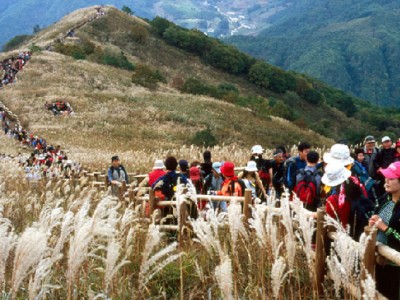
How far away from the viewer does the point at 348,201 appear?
427cm

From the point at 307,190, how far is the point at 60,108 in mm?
37297

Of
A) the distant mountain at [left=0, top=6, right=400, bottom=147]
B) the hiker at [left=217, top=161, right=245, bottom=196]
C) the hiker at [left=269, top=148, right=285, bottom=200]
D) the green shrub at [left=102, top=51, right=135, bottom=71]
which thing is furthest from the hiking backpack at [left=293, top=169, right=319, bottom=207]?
the green shrub at [left=102, top=51, right=135, bottom=71]

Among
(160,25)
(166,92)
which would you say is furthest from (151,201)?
(160,25)

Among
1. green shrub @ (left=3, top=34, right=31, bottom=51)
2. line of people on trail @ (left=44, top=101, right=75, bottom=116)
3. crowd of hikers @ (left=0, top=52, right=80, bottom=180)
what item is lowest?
crowd of hikers @ (left=0, top=52, right=80, bottom=180)

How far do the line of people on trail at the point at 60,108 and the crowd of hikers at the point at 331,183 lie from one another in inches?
1218

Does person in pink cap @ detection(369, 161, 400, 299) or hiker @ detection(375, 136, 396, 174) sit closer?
person in pink cap @ detection(369, 161, 400, 299)

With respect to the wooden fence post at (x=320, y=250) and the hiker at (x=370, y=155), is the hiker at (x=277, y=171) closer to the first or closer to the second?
the hiker at (x=370, y=155)

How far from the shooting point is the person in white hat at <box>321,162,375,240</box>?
13.9 ft

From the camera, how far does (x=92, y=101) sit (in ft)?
144

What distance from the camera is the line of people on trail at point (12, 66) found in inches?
1976

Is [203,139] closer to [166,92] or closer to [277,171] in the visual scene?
[166,92]

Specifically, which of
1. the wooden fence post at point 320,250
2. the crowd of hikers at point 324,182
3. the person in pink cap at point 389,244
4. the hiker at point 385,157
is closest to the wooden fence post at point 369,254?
the crowd of hikers at point 324,182

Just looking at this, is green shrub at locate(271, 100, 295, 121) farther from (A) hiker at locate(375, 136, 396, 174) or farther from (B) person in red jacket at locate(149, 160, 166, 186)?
(B) person in red jacket at locate(149, 160, 166, 186)

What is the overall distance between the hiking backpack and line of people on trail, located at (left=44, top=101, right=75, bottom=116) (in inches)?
1389
